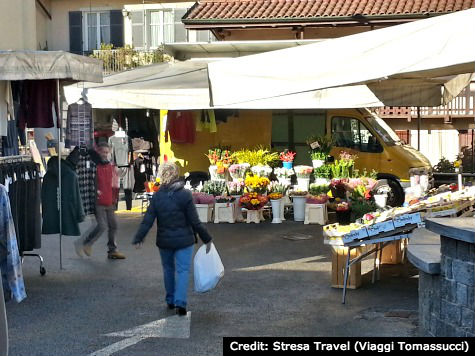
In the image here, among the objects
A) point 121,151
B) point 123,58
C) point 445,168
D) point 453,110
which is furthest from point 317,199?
point 123,58

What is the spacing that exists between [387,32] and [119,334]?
3834 millimetres

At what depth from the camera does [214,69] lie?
26.2ft

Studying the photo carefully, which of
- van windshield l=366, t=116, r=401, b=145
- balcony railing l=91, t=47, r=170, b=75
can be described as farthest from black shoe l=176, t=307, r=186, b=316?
balcony railing l=91, t=47, r=170, b=75

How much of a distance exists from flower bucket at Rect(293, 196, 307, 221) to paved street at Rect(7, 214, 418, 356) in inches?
129

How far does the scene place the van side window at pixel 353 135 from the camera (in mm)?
17000

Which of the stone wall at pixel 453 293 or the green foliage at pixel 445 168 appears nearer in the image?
the stone wall at pixel 453 293

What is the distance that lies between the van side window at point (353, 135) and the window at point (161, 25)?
13842mm

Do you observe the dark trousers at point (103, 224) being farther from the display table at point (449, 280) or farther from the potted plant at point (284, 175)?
the display table at point (449, 280)

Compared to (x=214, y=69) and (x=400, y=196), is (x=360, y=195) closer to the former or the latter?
(x=400, y=196)

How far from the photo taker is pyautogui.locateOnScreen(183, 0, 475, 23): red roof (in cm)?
1995

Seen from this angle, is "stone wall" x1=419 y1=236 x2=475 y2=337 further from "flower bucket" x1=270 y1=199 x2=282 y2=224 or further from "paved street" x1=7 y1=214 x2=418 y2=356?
"flower bucket" x1=270 y1=199 x2=282 y2=224

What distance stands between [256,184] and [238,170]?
75 cm

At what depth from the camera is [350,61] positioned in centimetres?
761

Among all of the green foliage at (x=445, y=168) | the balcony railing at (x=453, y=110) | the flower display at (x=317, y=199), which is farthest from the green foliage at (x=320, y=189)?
the balcony railing at (x=453, y=110)
